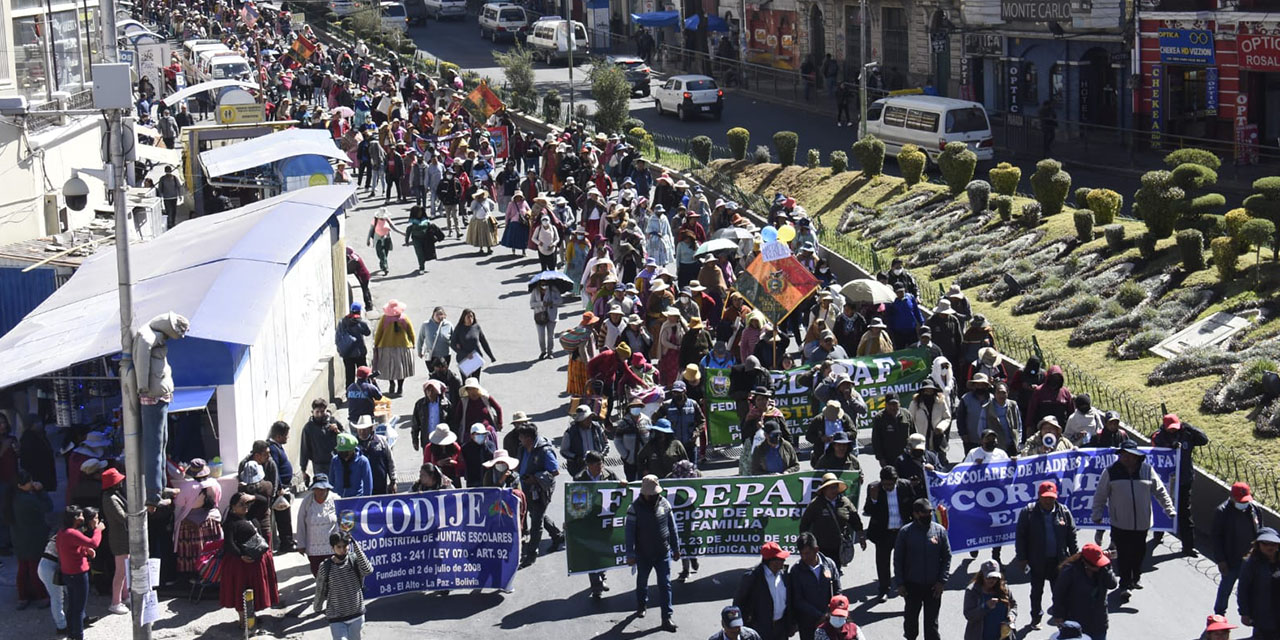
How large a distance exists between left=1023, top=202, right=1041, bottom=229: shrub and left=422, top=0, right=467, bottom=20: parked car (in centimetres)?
5992

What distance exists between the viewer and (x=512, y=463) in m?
15.1

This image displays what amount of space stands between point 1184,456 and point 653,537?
5050mm

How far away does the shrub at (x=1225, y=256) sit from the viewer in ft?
72.1

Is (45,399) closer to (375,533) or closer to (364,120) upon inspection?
(375,533)

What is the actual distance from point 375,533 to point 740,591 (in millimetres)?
3672

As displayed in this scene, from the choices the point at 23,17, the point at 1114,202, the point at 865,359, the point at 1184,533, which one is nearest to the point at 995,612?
the point at 1184,533

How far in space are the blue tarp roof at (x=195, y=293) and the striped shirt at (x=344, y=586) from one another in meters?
3.45

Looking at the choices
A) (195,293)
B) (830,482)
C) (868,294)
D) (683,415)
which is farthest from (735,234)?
(830,482)

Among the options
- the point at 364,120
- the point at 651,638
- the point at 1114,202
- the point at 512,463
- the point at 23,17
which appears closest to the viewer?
the point at 651,638

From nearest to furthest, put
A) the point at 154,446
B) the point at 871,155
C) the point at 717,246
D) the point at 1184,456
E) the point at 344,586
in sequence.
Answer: the point at 344,586
the point at 154,446
the point at 1184,456
the point at 717,246
the point at 871,155

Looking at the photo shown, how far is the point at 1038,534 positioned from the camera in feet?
44.4

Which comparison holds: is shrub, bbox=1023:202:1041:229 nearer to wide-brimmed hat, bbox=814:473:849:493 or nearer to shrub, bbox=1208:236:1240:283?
shrub, bbox=1208:236:1240:283

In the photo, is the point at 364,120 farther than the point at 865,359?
Yes

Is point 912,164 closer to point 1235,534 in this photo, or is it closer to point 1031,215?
point 1031,215
